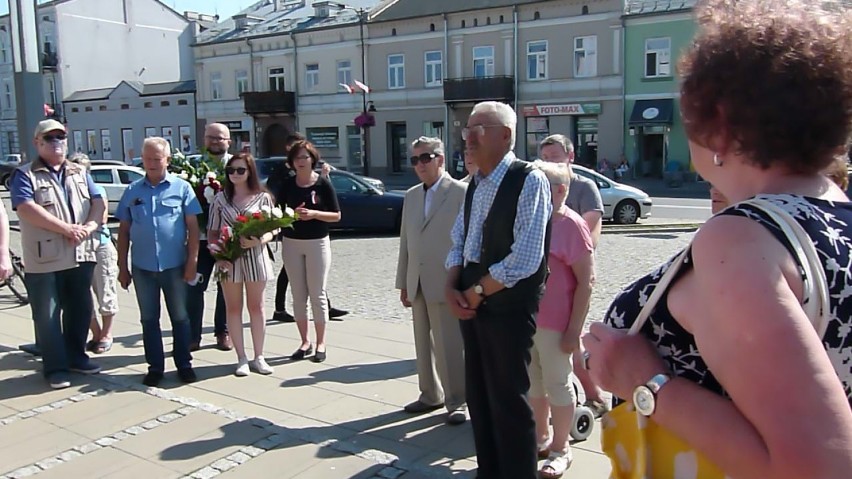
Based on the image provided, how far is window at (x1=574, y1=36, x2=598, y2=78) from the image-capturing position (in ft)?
110

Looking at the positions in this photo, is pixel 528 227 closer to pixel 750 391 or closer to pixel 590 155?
pixel 750 391

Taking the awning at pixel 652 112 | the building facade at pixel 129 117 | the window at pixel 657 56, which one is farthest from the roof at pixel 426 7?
the building facade at pixel 129 117

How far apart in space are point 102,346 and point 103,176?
47.2ft

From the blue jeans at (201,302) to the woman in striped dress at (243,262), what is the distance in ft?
2.40

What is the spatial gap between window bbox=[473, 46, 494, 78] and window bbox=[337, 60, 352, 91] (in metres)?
7.82

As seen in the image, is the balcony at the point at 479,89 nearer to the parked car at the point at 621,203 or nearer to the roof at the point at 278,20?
the roof at the point at 278,20

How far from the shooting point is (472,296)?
3525 mm

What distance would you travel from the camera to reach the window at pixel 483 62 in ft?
119

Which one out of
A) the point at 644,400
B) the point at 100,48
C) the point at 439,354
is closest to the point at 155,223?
the point at 439,354

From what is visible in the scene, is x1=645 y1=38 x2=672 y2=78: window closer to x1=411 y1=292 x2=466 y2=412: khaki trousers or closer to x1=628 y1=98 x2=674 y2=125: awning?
x1=628 y1=98 x2=674 y2=125: awning

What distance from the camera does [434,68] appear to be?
38.1 metres

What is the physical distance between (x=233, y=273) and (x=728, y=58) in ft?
16.6

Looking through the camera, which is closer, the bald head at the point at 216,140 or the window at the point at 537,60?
the bald head at the point at 216,140

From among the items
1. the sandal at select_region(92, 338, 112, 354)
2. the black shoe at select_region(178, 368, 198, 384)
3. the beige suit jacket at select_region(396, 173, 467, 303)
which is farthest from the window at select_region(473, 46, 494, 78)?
the beige suit jacket at select_region(396, 173, 467, 303)
